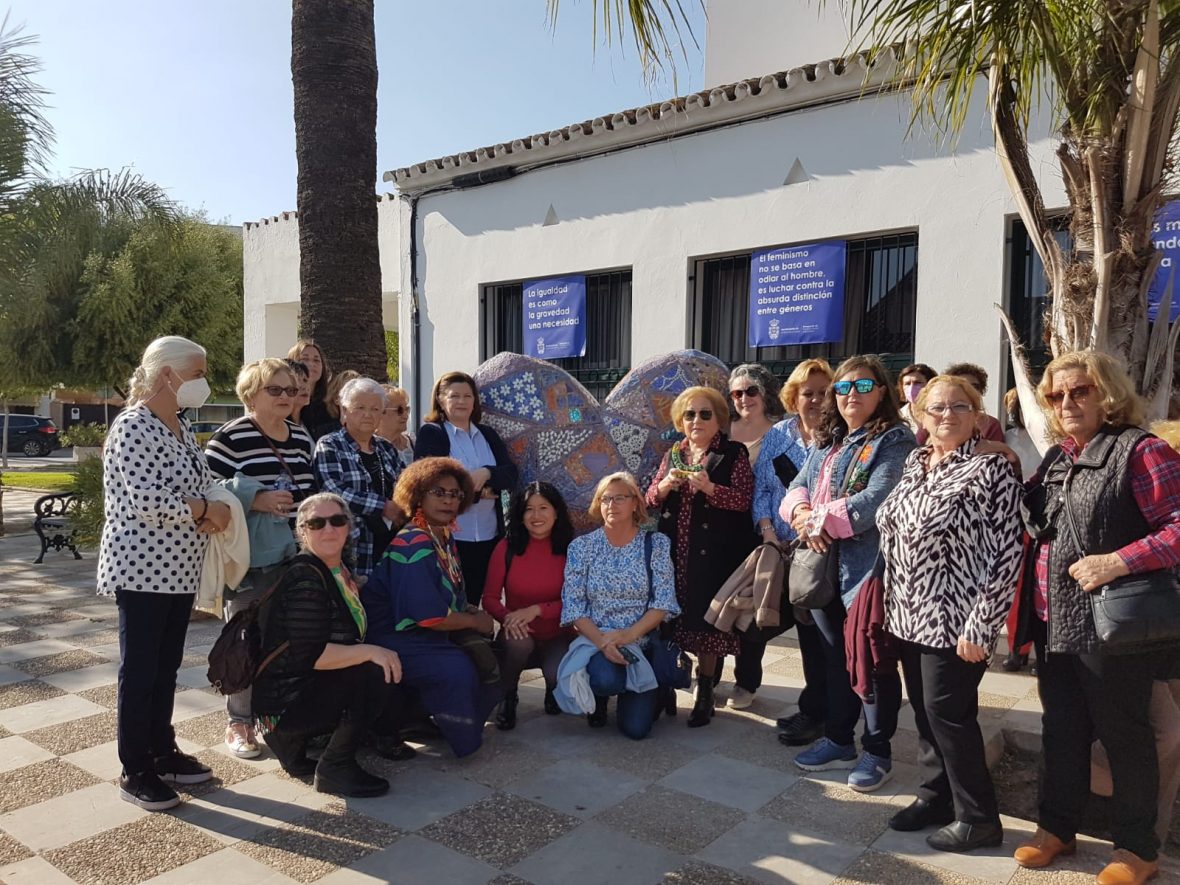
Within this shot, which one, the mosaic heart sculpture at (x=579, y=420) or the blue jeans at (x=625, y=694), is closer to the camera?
the blue jeans at (x=625, y=694)

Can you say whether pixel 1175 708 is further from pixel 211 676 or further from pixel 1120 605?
pixel 211 676

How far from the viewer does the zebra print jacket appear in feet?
9.55

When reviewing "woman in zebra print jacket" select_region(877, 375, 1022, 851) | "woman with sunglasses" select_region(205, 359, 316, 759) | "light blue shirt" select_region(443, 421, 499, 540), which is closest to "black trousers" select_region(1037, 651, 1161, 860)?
"woman in zebra print jacket" select_region(877, 375, 1022, 851)

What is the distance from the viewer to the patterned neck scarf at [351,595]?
359 cm

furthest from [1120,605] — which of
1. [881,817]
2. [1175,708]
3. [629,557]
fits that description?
[629,557]

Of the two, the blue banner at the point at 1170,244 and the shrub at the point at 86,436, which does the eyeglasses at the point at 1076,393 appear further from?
the shrub at the point at 86,436

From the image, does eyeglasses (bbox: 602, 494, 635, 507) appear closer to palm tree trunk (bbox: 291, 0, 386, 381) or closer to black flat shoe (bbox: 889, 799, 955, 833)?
black flat shoe (bbox: 889, 799, 955, 833)

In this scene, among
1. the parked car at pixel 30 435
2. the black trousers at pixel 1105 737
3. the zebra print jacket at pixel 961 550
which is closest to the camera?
the black trousers at pixel 1105 737

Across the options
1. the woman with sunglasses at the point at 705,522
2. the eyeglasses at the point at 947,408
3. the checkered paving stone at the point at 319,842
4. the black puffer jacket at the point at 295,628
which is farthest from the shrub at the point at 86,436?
the eyeglasses at the point at 947,408

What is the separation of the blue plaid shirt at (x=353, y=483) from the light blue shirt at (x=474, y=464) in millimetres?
593

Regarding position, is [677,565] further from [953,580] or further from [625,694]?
[953,580]

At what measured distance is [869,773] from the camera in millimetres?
3551

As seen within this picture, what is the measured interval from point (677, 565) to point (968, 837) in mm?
1764

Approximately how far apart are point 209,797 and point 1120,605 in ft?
11.0
